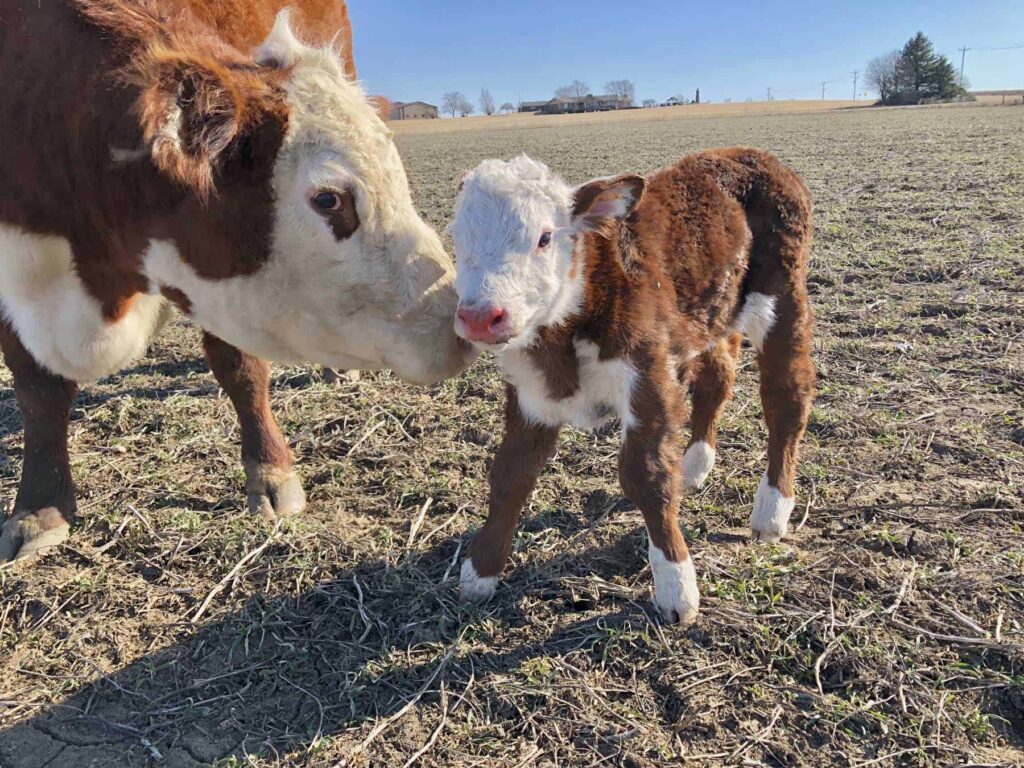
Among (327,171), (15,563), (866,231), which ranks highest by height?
(327,171)

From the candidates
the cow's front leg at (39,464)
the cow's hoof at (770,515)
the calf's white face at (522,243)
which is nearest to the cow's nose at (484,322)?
the calf's white face at (522,243)

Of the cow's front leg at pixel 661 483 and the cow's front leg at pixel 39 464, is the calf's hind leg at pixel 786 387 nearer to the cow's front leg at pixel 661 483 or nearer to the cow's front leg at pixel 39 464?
the cow's front leg at pixel 661 483

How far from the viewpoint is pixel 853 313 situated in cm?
624

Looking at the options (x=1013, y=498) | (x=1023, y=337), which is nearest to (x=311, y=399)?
(x=1013, y=498)

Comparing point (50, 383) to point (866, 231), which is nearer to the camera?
point (50, 383)

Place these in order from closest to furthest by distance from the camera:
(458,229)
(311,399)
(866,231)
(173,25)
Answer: (458,229)
(173,25)
(311,399)
(866,231)

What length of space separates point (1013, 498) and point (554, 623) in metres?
2.26

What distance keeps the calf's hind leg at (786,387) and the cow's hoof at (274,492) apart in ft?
7.35

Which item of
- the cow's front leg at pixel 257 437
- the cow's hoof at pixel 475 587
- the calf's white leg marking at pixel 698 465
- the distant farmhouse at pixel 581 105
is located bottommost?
the cow's hoof at pixel 475 587

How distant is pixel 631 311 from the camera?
2.84 meters

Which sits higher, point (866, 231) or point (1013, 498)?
point (866, 231)

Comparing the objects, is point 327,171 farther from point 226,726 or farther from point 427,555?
point 226,726

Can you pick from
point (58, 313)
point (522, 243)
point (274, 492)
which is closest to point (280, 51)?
point (522, 243)

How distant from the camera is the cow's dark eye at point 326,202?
2.75 m
